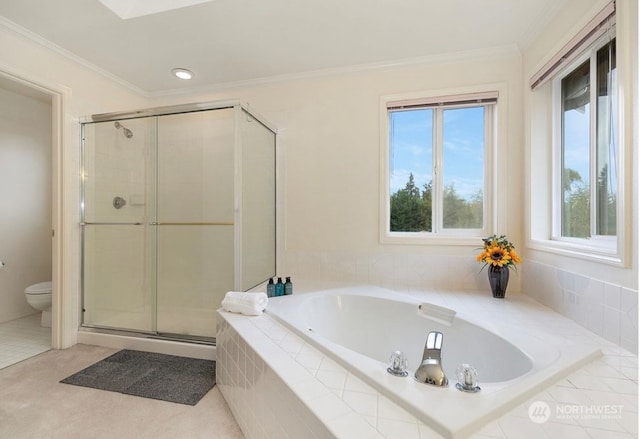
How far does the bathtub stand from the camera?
0.78 m

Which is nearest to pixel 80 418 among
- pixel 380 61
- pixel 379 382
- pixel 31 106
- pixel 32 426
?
pixel 32 426

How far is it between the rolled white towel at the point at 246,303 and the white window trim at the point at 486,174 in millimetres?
1141

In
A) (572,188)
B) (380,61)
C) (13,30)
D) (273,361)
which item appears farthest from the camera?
(380,61)

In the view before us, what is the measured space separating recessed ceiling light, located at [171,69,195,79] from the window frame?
2671 millimetres

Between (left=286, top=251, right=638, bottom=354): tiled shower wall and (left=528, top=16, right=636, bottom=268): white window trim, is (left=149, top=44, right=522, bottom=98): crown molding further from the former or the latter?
(left=286, top=251, right=638, bottom=354): tiled shower wall

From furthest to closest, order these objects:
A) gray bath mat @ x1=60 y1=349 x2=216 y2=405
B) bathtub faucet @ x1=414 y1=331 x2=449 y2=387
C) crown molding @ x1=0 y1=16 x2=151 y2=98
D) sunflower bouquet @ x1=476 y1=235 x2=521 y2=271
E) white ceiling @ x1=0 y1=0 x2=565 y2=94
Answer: sunflower bouquet @ x1=476 y1=235 x2=521 y2=271 < crown molding @ x1=0 y1=16 x2=151 y2=98 < white ceiling @ x1=0 y1=0 x2=565 y2=94 < gray bath mat @ x1=60 y1=349 x2=216 y2=405 < bathtub faucet @ x1=414 y1=331 x2=449 y2=387

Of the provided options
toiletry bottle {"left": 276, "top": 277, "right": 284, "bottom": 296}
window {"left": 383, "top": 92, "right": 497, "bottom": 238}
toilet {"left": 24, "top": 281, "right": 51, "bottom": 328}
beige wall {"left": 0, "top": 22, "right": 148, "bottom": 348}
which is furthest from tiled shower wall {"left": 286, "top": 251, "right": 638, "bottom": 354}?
toilet {"left": 24, "top": 281, "right": 51, "bottom": 328}

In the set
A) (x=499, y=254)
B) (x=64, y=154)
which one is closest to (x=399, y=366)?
(x=499, y=254)

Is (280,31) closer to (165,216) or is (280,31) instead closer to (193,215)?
(193,215)

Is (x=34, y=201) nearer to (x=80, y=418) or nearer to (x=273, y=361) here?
(x=80, y=418)

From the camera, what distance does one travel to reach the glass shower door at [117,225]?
2316 mm

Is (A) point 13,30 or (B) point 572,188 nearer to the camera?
(B) point 572,188

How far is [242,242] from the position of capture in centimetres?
205

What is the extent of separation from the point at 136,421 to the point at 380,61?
276 centimetres
